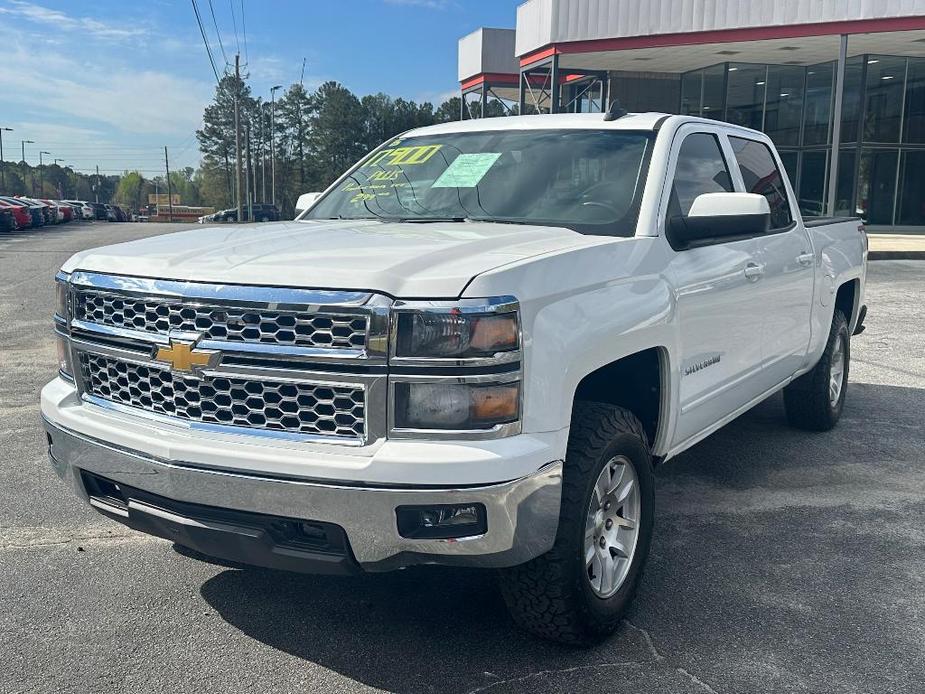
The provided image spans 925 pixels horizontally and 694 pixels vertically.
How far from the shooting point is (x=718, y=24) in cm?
2359

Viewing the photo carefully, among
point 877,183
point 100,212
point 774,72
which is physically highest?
point 774,72

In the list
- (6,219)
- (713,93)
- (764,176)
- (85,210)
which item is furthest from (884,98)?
(85,210)

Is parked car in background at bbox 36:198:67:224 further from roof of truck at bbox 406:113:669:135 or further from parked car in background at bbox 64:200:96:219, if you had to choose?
roof of truck at bbox 406:113:669:135

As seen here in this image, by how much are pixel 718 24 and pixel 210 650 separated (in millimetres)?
23837

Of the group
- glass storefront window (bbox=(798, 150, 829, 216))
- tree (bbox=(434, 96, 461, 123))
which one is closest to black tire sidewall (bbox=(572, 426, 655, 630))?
glass storefront window (bbox=(798, 150, 829, 216))

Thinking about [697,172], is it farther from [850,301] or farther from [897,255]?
[897,255]

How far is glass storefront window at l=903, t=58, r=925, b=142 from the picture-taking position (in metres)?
28.4

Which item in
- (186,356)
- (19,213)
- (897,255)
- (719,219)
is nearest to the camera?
(186,356)

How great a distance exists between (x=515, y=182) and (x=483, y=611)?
188cm

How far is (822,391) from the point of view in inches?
231

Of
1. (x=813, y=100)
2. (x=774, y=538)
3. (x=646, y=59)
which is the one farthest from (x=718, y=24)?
(x=774, y=538)

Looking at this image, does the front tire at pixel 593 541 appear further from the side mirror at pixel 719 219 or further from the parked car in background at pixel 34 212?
the parked car in background at pixel 34 212

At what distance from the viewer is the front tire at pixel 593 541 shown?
2887 millimetres

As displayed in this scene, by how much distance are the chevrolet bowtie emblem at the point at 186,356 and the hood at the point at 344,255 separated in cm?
21
